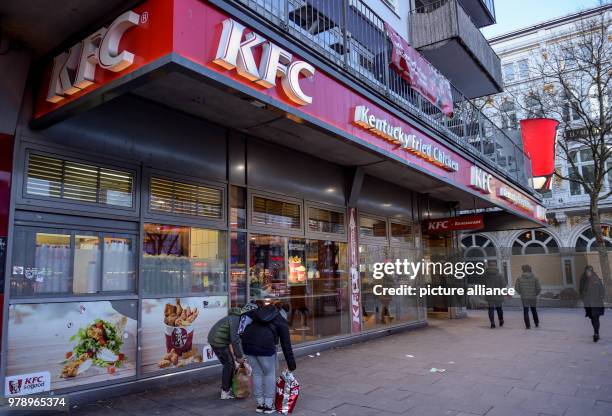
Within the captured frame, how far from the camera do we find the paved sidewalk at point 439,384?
18.6ft

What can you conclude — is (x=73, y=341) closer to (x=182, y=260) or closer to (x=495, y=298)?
(x=182, y=260)

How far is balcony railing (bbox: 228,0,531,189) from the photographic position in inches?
285

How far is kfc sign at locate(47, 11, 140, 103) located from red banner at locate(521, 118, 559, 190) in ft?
46.8

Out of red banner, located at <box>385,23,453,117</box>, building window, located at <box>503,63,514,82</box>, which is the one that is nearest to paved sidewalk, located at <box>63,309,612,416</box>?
red banner, located at <box>385,23,453,117</box>

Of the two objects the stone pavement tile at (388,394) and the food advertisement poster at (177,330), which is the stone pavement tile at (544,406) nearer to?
the stone pavement tile at (388,394)

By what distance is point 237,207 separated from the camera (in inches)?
333

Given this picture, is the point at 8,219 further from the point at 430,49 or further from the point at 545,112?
the point at 545,112

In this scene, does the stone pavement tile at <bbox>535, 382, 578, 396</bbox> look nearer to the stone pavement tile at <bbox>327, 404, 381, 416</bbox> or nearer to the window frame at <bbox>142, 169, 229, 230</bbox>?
the stone pavement tile at <bbox>327, 404, 381, 416</bbox>

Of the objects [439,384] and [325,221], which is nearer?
[439,384]

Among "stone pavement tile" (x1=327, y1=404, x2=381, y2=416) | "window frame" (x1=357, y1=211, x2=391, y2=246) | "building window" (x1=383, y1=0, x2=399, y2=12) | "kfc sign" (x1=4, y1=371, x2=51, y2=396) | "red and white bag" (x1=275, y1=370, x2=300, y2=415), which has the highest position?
"building window" (x1=383, y1=0, x2=399, y2=12)

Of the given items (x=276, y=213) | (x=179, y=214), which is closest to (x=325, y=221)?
(x=276, y=213)

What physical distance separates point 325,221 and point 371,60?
382 cm

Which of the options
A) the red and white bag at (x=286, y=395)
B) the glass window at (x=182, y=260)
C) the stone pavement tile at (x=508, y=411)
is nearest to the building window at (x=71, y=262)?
the glass window at (x=182, y=260)

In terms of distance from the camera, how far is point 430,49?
13.9 meters
